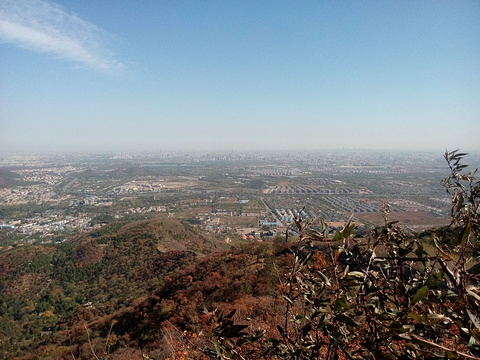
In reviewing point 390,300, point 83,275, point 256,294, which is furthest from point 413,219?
point 390,300

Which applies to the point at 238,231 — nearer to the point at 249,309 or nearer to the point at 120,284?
the point at 120,284

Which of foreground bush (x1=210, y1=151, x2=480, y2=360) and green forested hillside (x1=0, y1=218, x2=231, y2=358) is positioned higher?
foreground bush (x1=210, y1=151, x2=480, y2=360)

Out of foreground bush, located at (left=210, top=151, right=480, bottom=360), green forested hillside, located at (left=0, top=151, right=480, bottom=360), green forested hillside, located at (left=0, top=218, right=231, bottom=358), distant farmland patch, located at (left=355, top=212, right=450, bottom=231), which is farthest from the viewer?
distant farmland patch, located at (left=355, top=212, right=450, bottom=231)

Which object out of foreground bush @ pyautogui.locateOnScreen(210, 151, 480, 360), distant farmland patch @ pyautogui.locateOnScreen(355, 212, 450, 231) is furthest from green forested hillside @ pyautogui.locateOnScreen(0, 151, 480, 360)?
distant farmland patch @ pyautogui.locateOnScreen(355, 212, 450, 231)

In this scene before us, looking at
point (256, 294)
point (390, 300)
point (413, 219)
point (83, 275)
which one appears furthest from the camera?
point (413, 219)

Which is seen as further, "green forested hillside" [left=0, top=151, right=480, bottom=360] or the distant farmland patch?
the distant farmland patch

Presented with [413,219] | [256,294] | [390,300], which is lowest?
[413,219]

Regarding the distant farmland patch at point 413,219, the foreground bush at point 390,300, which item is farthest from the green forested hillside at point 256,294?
the distant farmland patch at point 413,219

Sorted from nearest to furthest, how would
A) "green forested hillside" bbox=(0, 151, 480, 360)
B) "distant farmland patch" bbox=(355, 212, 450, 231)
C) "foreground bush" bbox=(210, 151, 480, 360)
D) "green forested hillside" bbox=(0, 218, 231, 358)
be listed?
"foreground bush" bbox=(210, 151, 480, 360) → "green forested hillside" bbox=(0, 151, 480, 360) → "green forested hillside" bbox=(0, 218, 231, 358) → "distant farmland patch" bbox=(355, 212, 450, 231)

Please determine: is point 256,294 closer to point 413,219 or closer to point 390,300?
point 390,300

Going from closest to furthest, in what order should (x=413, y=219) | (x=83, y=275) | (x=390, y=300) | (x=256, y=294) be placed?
(x=390, y=300), (x=256, y=294), (x=83, y=275), (x=413, y=219)

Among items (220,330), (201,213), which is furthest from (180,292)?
(201,213)

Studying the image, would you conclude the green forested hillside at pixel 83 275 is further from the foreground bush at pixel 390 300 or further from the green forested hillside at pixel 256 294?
the foreground bush at pixel 390 300

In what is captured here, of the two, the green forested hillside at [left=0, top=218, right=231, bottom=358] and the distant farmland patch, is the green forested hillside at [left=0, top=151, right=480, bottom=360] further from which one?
the distant farmland patch
